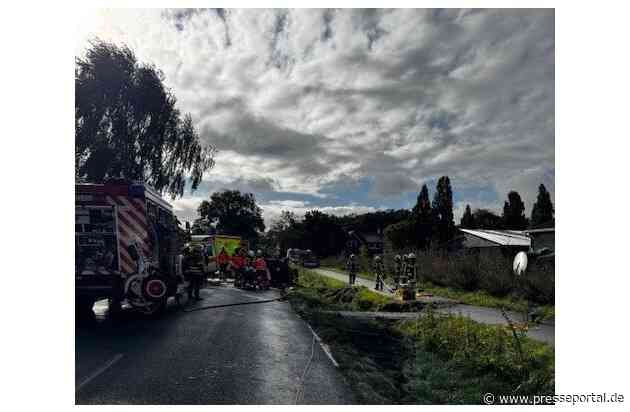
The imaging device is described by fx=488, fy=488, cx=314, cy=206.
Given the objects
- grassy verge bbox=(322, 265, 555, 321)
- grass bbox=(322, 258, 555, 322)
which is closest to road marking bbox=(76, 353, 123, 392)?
grass bbox=(322, 258, 555, 322)

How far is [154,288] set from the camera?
407 inches

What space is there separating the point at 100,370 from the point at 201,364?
4.08 feet

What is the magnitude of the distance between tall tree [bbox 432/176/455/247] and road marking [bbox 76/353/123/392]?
38.1 meters

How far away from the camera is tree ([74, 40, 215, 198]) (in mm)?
17734

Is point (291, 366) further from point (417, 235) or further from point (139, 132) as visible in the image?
point (417, 235)

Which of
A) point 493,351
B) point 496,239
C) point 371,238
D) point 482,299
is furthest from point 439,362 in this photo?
point 371,238

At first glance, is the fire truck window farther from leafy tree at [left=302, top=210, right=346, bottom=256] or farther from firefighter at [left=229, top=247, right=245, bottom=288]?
leafy tree at [left=302, top=210, right=346, bottom=256]

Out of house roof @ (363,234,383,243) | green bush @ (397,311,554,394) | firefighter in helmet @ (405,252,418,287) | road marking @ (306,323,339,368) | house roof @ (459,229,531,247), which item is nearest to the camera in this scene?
green bush @ (397,311,554,394)

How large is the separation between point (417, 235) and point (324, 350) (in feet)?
119

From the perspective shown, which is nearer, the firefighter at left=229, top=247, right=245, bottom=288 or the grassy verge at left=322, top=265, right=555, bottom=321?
the grassy verge at left=322, top=265, right=555, bottom=321

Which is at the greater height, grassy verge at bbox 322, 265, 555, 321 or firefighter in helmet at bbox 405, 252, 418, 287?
firefighter in helmet at bbox 405, 252, 418, 287

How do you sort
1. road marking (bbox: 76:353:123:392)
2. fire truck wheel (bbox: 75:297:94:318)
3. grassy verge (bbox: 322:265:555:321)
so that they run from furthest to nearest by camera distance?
grassy verge (bbox: 322:265:555:321) → fire truck wheel (bbox: 75:297:94:318) → road marking (bbox: 76:353:123:392)

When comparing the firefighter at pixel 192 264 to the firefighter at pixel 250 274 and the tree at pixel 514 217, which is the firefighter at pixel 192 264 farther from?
the tree at pixel 514 217

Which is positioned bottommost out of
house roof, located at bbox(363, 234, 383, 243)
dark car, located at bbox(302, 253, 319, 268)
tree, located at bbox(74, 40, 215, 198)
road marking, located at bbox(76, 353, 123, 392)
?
dark car, located at bbox(302, 253, 319, 268)
